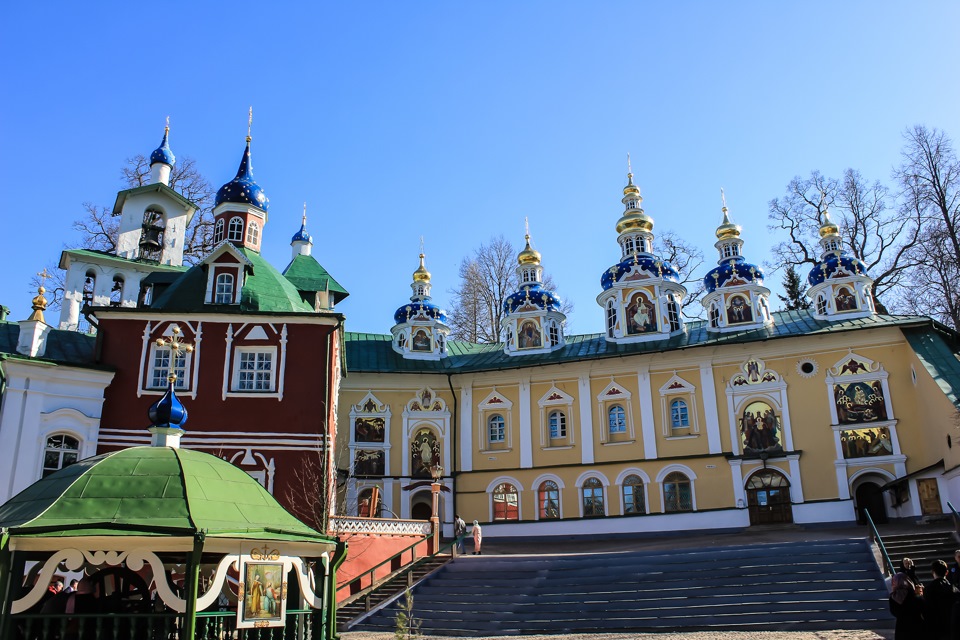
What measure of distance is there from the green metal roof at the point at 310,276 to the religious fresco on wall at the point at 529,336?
703 centimetres

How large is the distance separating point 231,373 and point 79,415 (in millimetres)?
3745

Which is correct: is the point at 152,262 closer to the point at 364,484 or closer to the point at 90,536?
the point at 364,484

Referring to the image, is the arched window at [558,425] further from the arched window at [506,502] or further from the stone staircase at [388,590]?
the stone staircase at [388,590]

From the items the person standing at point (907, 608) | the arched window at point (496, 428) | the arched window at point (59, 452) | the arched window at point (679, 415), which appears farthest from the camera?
the arched window at point (496, 428)

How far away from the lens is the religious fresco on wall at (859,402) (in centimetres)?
2684

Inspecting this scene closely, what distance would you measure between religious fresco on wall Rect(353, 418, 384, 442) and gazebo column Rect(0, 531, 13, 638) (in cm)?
2405

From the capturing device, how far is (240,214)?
26109 mm

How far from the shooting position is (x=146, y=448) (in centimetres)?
857

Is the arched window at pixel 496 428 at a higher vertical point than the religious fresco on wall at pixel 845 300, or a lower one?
lower

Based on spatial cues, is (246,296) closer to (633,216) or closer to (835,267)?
(633,216)

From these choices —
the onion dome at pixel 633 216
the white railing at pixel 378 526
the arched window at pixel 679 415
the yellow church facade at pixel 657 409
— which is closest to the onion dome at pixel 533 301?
the yellow church facade at pixel 657 409

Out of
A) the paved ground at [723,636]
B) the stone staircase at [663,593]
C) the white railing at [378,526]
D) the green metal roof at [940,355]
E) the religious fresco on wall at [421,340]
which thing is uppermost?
the religious fresco on wall at [421,340]

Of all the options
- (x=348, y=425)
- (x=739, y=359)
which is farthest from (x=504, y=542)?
(x=739, y=359)

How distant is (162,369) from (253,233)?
6.03 m
